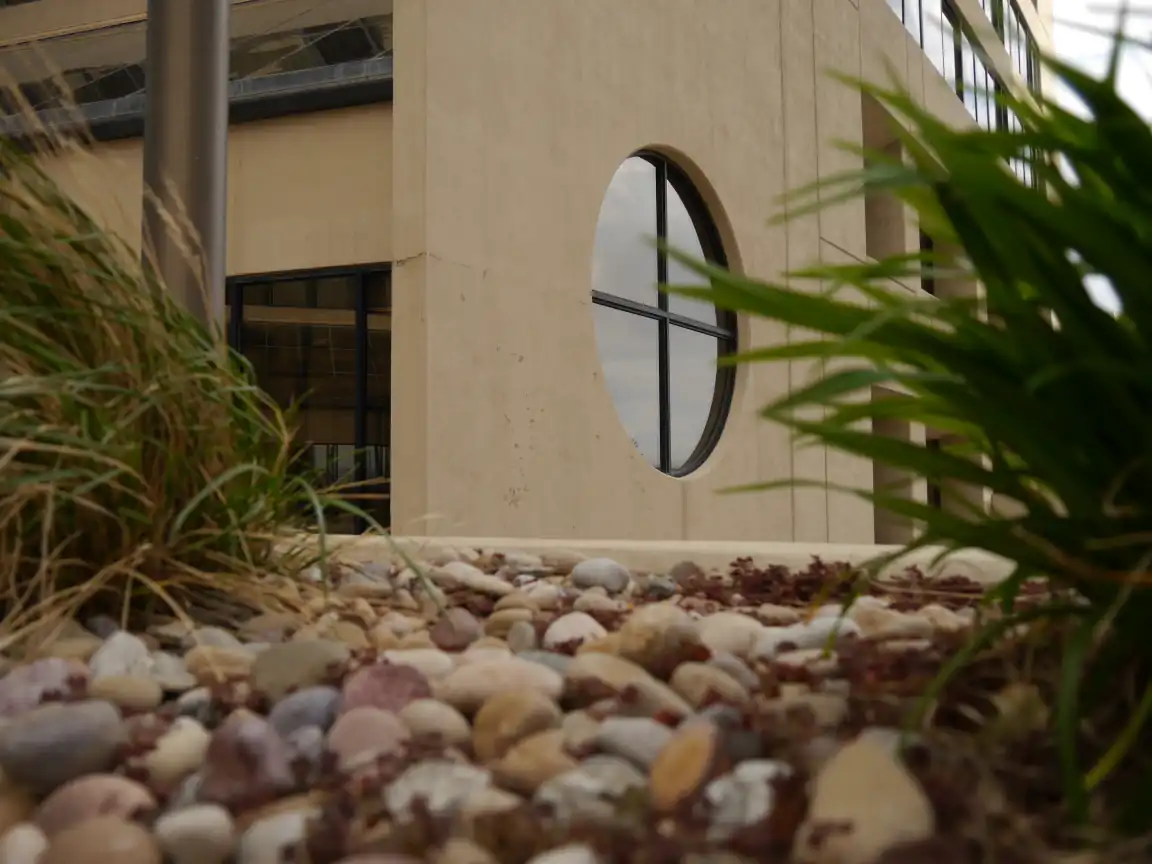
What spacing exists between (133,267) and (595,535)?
3303 millimetres

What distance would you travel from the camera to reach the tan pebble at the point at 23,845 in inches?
23.9

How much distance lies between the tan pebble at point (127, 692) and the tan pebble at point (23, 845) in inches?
8.5

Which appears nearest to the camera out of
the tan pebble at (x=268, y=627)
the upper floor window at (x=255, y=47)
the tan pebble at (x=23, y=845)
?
the tan pebble at (x=23, y=845)

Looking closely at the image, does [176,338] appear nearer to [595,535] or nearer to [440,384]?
[440,384]

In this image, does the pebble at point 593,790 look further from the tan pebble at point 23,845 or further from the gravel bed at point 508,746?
the tan pebble at point 23,845

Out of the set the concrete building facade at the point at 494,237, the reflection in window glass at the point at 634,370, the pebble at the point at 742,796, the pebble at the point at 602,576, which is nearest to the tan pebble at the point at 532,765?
the pebble at the point at 742,796

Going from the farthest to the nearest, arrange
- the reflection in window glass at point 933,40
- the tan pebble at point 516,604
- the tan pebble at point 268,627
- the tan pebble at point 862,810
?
the reflection in window glass at point 933,40
the tan pebble at point 516,604
the tan pebble at point 268,627
the tan pebble at point 862,810

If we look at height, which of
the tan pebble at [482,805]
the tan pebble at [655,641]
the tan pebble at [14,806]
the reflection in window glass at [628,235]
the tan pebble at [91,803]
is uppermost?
the reflection in window glass at [628,235]

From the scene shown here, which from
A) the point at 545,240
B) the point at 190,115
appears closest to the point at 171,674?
the point at 190,115

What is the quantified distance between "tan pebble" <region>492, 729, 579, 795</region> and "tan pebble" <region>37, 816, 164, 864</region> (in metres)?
0.22

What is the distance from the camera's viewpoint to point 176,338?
1.27 m

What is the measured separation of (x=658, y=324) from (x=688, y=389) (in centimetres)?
45

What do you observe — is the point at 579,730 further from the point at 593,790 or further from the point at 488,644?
the point at 488,644

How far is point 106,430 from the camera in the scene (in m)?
1.09
